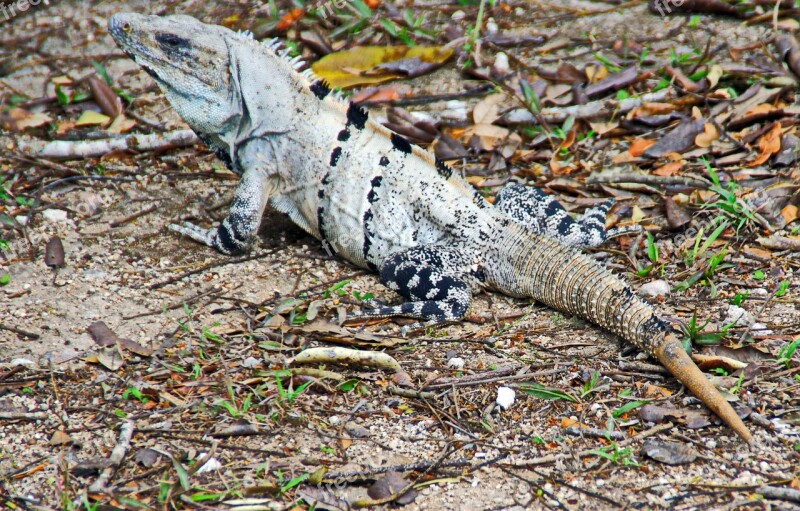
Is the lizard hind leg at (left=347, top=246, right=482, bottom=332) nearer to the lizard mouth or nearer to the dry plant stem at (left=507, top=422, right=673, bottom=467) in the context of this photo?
the dry plant stem at (left=507, top=422, right=673, bottom=467)

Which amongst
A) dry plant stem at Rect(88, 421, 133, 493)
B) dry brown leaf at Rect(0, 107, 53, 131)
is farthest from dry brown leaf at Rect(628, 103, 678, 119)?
dry brown leaf at Rect(0, 107, 53, 131)

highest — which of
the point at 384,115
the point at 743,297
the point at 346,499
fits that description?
the point at 384,115

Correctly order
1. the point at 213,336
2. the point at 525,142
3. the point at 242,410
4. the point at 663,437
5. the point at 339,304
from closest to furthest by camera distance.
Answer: the point at 663,437 → the point at 242,410 → the point at 213,336 → the point at 339,304 → the point at 525,142

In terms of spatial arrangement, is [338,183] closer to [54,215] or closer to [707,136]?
[54,215]

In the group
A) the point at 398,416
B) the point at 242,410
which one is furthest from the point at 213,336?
the point at 398,416

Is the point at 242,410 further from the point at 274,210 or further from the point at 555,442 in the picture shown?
the point at 274,210

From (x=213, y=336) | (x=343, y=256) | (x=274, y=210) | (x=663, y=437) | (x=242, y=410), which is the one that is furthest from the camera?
(x=274, y=210)

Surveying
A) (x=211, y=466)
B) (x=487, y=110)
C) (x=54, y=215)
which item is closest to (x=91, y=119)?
(x=54, y=215)
